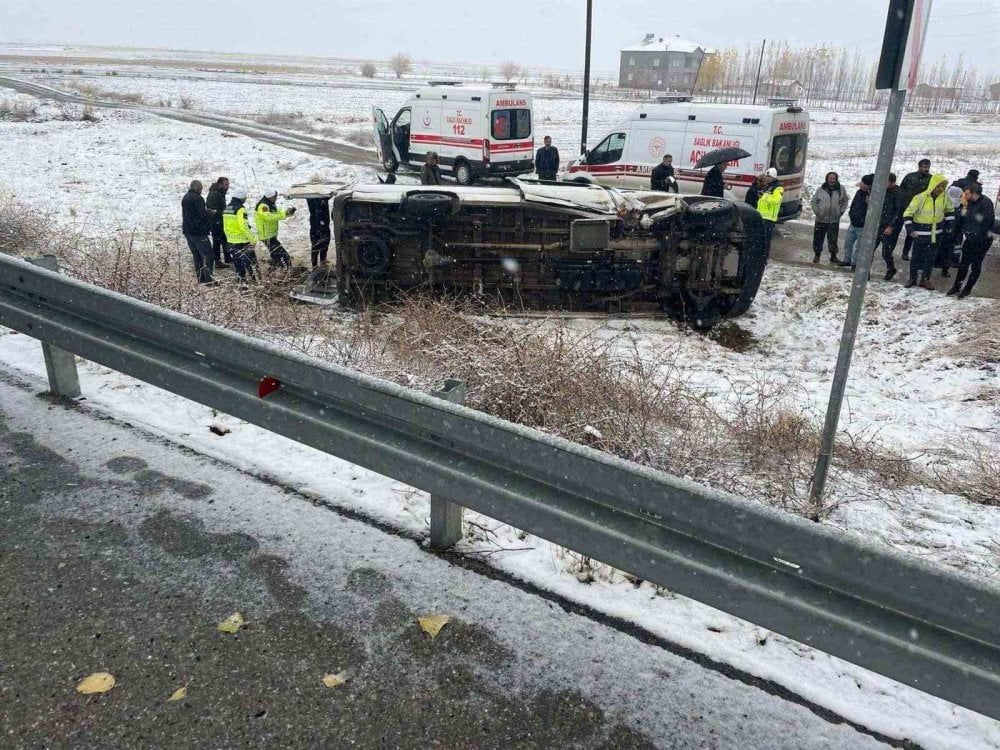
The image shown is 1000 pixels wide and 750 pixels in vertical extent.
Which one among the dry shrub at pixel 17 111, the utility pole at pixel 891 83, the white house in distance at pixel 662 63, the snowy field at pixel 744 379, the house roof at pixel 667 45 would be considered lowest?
the snowy field at pixel 744 379

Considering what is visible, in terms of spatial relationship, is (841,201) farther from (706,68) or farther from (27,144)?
(706,68)

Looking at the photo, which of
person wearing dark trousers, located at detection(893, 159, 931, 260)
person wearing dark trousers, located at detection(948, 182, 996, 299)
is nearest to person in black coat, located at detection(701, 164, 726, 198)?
person wearing dark trousers, located at detection(893, 159, 931, 260)

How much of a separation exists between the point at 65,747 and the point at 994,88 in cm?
10896

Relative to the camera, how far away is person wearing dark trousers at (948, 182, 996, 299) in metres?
10.7

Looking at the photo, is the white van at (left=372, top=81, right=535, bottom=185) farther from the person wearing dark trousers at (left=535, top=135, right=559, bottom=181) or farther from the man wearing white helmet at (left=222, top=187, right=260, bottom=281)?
the man wearing white helmet at (left=222, top=187, right=260, bottom=281)

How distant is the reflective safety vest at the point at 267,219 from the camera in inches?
442

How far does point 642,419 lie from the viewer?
524 centimetres

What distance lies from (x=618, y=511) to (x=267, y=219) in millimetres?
9872

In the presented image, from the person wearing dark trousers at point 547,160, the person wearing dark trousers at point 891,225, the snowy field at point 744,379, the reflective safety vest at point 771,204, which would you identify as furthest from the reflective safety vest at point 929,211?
the person wearing dark trousers at point 547,160

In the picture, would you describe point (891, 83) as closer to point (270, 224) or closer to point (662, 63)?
point (270, 224)

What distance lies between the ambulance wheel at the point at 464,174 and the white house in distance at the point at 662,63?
260ft

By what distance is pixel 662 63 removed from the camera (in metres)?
95.3

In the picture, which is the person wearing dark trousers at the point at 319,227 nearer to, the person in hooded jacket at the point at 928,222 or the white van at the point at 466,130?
the white van at the point at 466,130

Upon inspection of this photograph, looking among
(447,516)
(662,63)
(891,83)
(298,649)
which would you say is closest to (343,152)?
(891,83)
